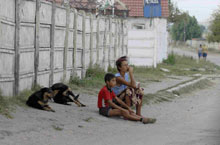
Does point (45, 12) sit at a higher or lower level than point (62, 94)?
higher

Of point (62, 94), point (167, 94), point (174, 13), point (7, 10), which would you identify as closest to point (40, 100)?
point (62, 94)

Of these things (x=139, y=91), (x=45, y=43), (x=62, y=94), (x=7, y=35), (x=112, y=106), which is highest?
(x=7, y=35)

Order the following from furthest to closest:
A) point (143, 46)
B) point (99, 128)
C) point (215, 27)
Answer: point (215, 27)
point (143, 46)
point (99, 128)

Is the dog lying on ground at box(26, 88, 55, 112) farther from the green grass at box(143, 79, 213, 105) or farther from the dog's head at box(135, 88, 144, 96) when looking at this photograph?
the green grass at box(143, 79, 213, 105)

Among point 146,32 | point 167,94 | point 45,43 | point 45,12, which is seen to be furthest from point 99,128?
point 146,32

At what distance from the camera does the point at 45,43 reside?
1218cm

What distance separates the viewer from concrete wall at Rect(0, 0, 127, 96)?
9.87 m

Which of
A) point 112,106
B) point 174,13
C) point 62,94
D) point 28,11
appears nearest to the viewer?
point 112,106

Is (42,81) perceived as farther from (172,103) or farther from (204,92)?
(204,92)

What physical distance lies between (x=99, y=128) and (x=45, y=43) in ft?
12.2

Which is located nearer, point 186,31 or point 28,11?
point 28,11

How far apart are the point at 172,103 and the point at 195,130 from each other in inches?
196

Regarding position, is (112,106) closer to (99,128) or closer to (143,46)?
(99,128)

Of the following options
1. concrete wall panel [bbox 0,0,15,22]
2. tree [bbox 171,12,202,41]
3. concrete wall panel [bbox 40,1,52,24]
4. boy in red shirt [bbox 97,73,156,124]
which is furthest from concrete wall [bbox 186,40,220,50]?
concrete wall panel [bbox 0,0,15,22]
